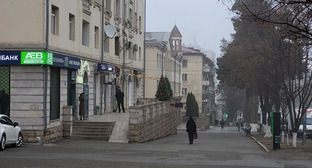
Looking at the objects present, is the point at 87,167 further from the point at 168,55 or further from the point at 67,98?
the point at 168,55

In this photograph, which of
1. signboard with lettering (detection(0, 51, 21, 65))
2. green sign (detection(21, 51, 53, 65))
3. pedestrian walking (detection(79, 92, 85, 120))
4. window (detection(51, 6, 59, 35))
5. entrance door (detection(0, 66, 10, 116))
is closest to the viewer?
green sign (detection(21, 51, 53, 65))

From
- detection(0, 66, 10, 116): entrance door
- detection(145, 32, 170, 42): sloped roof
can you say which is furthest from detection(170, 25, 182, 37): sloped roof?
detection(0, 66, 10, 116): entrance door

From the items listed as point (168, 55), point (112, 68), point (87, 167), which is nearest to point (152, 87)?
point (168, 55)

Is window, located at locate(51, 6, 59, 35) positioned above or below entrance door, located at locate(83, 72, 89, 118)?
above

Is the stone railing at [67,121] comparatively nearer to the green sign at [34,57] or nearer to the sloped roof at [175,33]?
the green sign at [34,57]

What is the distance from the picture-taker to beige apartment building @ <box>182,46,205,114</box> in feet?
304

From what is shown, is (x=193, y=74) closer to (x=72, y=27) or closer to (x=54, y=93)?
(x=72, y=27)

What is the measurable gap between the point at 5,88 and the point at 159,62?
134ft

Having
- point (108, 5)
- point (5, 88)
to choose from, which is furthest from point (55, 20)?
point (108, 5)

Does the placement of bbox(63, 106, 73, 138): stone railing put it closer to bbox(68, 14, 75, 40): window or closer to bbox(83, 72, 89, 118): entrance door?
bbox(83, 72, 89, 118): entrance door

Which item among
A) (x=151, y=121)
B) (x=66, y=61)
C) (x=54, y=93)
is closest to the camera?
(x=54, y=93)

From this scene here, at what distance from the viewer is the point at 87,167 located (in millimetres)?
13484

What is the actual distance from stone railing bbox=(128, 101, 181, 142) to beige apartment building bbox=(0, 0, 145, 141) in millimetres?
3391

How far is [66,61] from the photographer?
24.2 metres
